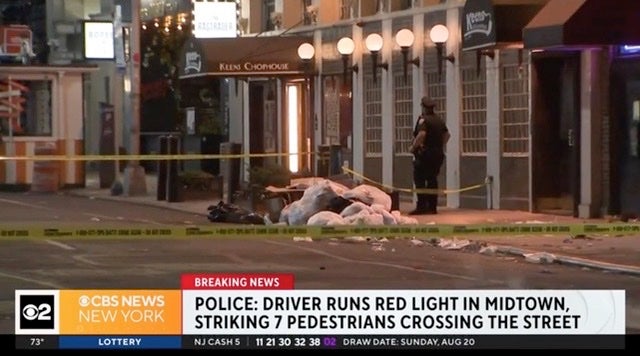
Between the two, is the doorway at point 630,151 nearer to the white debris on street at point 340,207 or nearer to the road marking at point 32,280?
the white debris on street at point 340,207

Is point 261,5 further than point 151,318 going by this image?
Yes

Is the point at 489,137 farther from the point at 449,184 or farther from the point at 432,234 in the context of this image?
the point at 432,234

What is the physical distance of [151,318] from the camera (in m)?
9.72

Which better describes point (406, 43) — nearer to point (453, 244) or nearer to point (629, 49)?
point (629, 49)

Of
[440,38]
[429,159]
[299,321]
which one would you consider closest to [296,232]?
[299,321]

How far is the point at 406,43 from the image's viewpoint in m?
26.2

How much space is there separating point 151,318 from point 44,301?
2.25 feet

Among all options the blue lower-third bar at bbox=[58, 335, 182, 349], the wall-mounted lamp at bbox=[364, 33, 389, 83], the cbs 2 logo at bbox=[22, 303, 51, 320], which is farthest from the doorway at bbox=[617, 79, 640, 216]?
the cbs 2 logo at bbox=[22, 303, 51, 320]

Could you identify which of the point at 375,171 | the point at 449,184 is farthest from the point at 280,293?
the point at 375,171

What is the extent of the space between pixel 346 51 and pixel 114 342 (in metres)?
19.3

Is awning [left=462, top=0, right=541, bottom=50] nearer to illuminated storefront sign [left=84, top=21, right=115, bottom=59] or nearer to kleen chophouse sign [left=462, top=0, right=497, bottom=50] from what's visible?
kleen chophouse sign [left=462, top=0, right=497, bottom=50]

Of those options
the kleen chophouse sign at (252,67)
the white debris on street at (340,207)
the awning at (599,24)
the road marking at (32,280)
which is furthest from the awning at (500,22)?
the road marking at (32,280)

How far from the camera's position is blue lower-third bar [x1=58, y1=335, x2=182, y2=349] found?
9.41 meters

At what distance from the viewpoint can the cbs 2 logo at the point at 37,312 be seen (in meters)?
9.53
